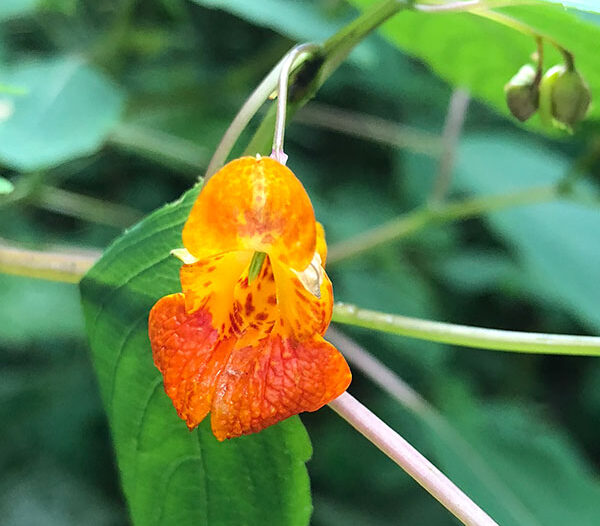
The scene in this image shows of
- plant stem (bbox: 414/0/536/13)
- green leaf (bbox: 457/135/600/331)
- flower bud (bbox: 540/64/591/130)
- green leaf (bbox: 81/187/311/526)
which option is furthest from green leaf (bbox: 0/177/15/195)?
green leaf (bbox: 457/135/600/331)

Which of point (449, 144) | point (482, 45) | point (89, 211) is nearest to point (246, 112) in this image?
point (482, 45)

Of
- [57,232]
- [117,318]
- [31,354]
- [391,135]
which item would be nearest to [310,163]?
[391,135]

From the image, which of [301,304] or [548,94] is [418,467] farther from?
[548,94]

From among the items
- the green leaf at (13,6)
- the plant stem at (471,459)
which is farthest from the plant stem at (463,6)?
the green leaf at (13,6)

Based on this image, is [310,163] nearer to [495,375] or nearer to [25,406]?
[495,375]

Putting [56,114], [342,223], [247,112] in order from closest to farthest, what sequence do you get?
1. [247,112]
2. [56,114]
3. [342,223]
